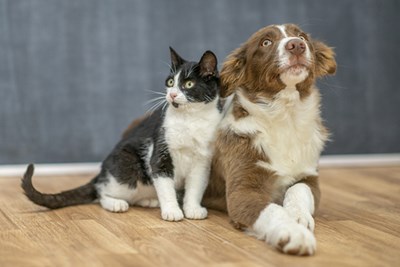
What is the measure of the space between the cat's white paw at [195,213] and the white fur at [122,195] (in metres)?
0.29

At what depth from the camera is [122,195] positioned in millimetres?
3006

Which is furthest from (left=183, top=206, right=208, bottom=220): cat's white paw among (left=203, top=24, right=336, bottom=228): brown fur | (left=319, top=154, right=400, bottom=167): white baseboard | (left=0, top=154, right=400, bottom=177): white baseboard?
(left=319, top=154, right=400, bottom=167): white baseboard

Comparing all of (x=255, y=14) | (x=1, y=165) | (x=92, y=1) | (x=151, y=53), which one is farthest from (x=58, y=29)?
(x=255, y=14)

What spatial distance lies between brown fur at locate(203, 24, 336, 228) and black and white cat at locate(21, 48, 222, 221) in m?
0.07

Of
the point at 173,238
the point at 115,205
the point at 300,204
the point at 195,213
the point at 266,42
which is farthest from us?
the point at 115,205

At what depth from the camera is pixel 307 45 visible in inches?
102

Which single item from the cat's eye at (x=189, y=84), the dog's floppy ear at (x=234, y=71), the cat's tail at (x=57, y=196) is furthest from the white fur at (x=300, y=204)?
the cat's tail at (x=57, y=196)

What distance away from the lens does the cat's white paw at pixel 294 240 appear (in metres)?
2.11

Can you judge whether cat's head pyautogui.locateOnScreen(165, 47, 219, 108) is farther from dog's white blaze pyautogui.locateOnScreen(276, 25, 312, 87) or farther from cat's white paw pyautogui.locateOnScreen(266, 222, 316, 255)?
cat's white paw pyautogui.locateOnScreen(266, 222, 316, 255)

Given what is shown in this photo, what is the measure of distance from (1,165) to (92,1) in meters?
1.15

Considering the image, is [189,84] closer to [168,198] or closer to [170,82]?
[170,82]

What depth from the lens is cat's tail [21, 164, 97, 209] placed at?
291 cm

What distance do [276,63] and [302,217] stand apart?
1.88 feet

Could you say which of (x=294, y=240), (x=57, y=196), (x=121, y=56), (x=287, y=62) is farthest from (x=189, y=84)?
(x=121, y=56)
